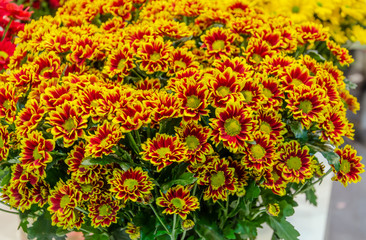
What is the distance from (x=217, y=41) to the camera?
57 cm

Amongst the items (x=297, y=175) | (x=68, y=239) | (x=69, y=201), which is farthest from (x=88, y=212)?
(x=297, y=175)

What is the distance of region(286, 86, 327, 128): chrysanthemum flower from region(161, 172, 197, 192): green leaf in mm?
135

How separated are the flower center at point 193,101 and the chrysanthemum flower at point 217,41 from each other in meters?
0.15

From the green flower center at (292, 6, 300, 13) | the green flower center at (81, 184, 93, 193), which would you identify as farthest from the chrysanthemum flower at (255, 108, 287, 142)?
the green flower center at (292, 6, 300, 13)

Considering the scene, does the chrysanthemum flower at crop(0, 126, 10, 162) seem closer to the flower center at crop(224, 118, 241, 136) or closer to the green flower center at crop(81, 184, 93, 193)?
the green flower center at crop(81, 184, 93, 193)

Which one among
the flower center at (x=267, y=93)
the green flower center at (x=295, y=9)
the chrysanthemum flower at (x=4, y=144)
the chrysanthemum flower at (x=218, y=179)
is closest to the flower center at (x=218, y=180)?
the chrysanthemum flower at (x=218, y=179)

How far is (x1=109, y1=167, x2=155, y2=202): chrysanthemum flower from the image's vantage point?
0.42m

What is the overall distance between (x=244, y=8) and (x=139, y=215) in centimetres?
41

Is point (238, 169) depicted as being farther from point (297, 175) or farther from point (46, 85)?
point (46, 85)

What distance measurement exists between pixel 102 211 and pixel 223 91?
20 centimetres

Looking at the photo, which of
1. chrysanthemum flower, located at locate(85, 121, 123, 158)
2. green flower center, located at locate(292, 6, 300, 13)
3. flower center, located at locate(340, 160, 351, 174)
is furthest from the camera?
green flower center, located at locate(292, 6, 300, 13)

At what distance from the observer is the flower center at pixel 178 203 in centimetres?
43

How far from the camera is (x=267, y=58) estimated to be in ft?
1.67

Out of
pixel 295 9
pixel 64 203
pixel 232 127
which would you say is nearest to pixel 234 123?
pixel 232 127
